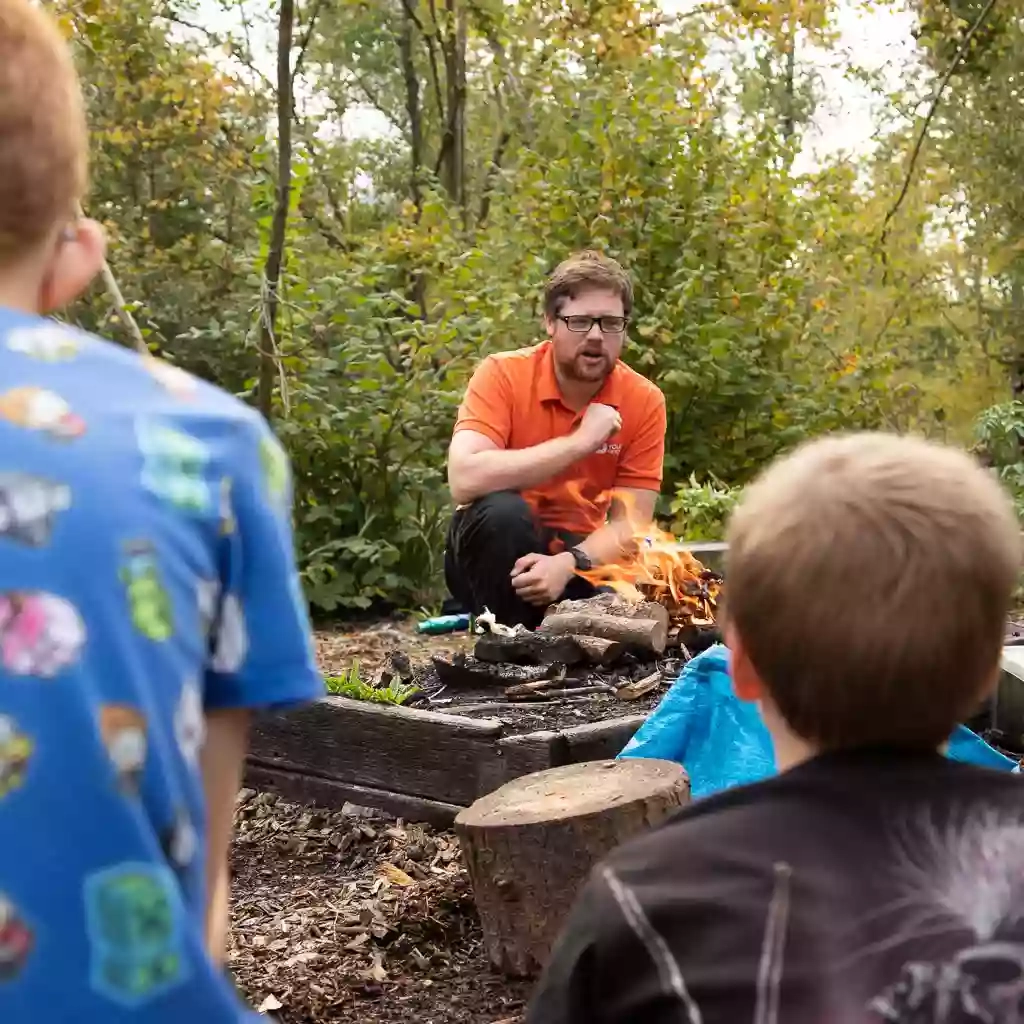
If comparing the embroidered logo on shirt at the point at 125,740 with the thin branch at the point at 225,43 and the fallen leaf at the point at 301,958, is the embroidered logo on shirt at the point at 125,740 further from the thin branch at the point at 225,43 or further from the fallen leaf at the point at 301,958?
Result: the thin branch at the point at 225,43

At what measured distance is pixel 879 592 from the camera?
3.73 ft

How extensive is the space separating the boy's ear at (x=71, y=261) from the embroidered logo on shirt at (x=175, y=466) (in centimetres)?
19

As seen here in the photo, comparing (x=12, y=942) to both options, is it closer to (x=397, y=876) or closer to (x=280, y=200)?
(x=397, y=876)

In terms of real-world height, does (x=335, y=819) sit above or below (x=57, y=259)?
below

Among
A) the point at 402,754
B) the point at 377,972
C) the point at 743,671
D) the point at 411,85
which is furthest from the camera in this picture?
the point at 411,85

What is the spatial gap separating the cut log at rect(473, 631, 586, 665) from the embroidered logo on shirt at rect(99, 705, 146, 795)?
3173mm

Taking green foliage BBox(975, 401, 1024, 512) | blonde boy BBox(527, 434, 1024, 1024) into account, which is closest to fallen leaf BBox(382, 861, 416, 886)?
blonde boy BBox(527, 434, 1024, 1024)

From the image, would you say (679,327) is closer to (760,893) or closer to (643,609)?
(643,609)

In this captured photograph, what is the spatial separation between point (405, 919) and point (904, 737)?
203 centimetres

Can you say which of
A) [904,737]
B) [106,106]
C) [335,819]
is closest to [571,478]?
[335,819]

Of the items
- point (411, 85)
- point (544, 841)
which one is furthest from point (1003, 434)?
point (411, 85)

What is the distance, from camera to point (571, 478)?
4859mm

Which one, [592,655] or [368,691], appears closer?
[368,691]

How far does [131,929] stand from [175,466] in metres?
0.38
